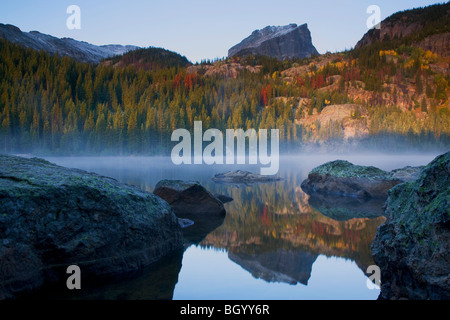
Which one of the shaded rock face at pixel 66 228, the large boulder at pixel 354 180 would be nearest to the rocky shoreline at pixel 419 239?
the shaded rock face at pixel 66 228

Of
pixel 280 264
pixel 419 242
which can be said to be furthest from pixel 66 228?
pixel 419 242

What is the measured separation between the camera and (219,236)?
26.5 feet

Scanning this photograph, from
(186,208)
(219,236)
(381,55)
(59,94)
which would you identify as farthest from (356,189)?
(381,55)

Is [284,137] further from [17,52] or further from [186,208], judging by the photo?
[17,52]

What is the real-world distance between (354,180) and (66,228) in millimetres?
13797

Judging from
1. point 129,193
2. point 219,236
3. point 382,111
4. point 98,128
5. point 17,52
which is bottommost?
point 219,236

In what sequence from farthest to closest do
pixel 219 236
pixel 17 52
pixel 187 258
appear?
pixel 17 52 → pixel 219 236 → pixel 187 258

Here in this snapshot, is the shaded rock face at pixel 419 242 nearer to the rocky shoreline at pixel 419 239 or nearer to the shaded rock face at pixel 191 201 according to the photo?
the rocky shoreline at pixel 419 239

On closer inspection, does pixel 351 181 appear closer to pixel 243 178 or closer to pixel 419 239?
pixel 243 178

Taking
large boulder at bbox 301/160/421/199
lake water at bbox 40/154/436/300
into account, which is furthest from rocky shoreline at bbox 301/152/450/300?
large boulder at bbox 301/160/421/199

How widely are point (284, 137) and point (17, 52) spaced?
96.5 metres

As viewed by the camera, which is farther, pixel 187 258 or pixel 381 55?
pixel 381 55

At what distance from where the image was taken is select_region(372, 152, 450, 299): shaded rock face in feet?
12.3

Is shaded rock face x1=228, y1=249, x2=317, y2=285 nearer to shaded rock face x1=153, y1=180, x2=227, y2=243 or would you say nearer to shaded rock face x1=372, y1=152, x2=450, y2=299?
shaded rock face x1=372, y1=152, x2=450, y2=299
